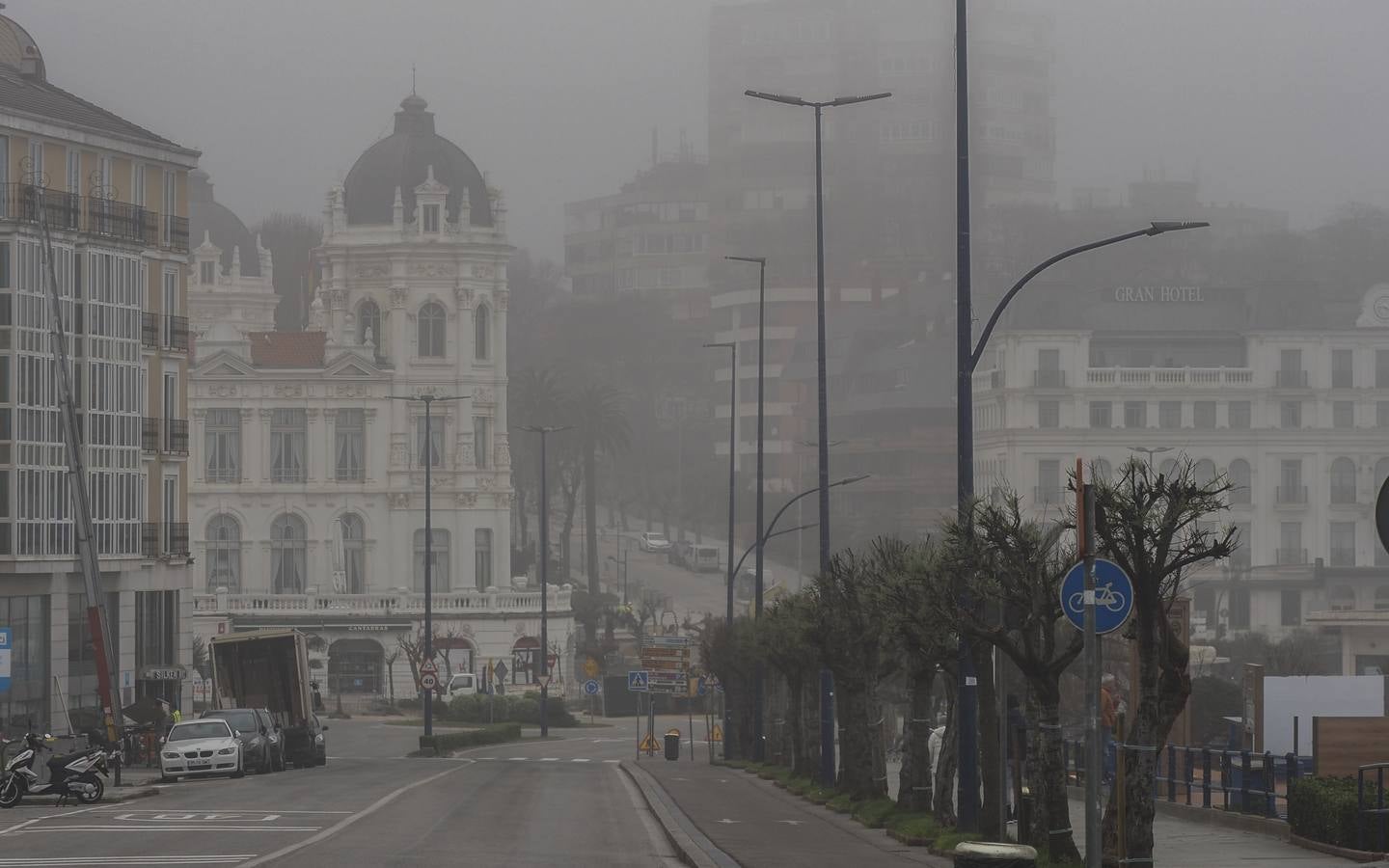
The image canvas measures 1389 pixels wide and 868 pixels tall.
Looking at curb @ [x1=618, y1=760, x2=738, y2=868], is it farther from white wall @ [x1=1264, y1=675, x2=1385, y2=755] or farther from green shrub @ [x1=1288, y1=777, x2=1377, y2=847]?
white wall @ [x1=1264, y1=675, x2=1385, y2=755]

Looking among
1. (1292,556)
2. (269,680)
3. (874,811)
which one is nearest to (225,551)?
(1292,556)

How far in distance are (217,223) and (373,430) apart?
164 ft

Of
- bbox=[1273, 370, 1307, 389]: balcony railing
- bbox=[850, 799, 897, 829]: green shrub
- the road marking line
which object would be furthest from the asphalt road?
bbox=[1273, 370, 1307, 389]: balcony railing

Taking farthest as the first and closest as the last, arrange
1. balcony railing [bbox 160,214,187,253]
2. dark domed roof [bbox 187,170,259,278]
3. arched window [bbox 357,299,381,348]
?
1. dark domed roof [bbox 187,170,259,278]
2. arched window [bbox 357,299,381,348]
3. balcony railing [bbox 160,214,187,253]

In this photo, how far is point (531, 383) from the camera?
506 feet

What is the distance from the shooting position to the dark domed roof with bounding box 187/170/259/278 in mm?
175587

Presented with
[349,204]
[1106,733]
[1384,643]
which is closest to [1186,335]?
[1384,643]

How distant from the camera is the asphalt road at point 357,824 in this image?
25.1 m

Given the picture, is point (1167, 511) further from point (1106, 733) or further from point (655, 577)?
point (655, 577)

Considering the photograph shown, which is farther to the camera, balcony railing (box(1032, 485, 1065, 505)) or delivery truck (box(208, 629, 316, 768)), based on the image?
balcony railing (box(1032, 485, 1065, 505))

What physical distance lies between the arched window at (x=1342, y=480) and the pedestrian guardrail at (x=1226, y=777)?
112247 millimetres

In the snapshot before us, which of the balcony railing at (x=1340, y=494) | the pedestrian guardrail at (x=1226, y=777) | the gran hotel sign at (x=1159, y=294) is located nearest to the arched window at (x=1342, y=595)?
the balcony railing at (x=1340, y=494)

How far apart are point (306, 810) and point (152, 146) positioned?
4183 cm

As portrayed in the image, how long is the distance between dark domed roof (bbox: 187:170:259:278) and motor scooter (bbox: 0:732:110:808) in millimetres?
137171
